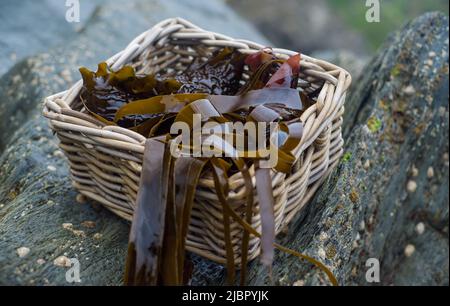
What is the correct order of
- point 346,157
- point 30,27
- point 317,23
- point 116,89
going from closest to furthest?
point 116,89, point 346,157, point 30,27, point 317,23

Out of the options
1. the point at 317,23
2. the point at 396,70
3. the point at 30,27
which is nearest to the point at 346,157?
the point at 396,70

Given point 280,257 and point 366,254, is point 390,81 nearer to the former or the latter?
point 366,254

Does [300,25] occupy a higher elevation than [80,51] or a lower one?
lower

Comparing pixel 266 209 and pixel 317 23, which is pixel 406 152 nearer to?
pixel 266 209

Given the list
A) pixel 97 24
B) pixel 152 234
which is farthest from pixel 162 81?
pixel 97 24

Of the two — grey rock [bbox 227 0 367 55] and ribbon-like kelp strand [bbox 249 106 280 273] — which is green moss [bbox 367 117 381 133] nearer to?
A: ribbon-like kelp strand [bbox 249 106 280 273]

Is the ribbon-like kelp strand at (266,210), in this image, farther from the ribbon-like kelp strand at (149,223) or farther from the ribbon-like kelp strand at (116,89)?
the ribbon-like kelp strand at (116,89)

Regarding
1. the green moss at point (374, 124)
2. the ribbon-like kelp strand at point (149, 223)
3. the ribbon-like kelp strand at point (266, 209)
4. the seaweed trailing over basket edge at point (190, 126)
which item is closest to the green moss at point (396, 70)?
the green moss at point (374, 124)
